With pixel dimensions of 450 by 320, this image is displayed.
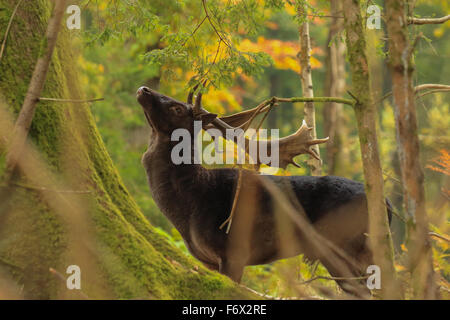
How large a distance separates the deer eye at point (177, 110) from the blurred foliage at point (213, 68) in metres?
0.38

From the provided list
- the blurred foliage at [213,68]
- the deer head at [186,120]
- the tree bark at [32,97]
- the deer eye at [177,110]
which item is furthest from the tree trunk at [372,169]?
the tree bark at [32,97]

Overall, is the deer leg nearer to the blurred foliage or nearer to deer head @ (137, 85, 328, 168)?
the blurred foliage

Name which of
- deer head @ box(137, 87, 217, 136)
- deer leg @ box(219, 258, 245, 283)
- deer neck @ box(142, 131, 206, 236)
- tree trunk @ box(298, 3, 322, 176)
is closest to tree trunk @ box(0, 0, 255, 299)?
deer neck @ box(142, 131, 206, 236)

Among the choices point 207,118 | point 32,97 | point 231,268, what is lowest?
point 231,268

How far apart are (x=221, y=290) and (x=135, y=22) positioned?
10.5 ft

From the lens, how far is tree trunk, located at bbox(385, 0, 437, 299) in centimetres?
326

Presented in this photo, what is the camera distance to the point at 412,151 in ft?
10.7

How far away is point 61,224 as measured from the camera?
3.72 metres

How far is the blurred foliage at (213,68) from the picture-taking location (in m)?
5.33

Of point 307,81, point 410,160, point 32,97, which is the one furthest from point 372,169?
point 307,81

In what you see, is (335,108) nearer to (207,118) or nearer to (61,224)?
(207,118)

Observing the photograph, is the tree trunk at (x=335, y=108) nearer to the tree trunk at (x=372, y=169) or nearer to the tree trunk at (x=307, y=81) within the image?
the tree trunk at (x=307, y=81)

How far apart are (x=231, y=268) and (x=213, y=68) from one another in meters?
2.24
